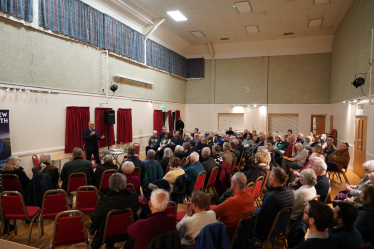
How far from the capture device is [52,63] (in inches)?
263

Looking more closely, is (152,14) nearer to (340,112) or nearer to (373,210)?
(340,112)

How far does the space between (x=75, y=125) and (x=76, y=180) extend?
389cm

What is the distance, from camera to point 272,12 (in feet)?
33.3

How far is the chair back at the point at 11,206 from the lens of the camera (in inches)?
121

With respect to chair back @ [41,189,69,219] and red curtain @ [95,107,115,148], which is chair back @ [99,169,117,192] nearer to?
chair back @ [41,189,69,219]

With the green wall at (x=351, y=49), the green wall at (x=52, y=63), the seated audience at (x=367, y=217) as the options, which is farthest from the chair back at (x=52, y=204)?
the green wall at (x=351, y=49)

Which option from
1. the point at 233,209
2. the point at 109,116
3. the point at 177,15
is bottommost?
the point at 233,209

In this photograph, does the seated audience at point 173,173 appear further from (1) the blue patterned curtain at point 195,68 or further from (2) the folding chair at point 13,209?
(1) the blue patterned curtain at point 195,68

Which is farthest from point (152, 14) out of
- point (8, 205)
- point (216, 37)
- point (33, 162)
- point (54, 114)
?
point (8, 205)

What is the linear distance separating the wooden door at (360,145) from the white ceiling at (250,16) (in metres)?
5.03

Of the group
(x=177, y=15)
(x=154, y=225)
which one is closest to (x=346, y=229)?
(x=154, y=225)

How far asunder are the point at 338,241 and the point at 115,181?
2.26 metres

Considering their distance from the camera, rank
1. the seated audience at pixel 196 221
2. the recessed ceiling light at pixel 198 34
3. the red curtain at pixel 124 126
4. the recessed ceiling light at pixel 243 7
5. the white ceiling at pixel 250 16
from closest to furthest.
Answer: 1. the seated audience at pixel 196 221
2. the recessed ceiling light at pixel 243 7
3. the white ceiling at pixel 250 16
4. the red curtain at pixel 124 126
5. the recessed ceiling light at pixel 198 34

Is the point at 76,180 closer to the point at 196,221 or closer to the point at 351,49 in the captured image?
Answer: the point at 196,221
